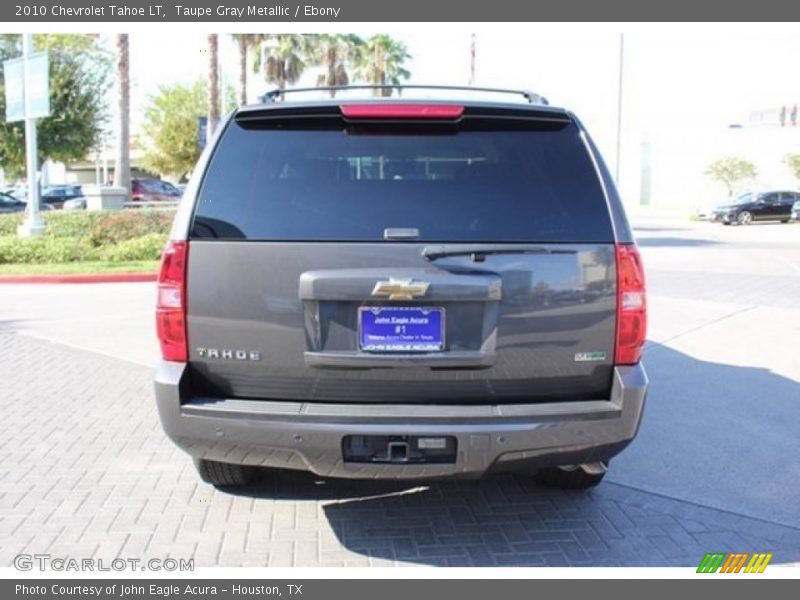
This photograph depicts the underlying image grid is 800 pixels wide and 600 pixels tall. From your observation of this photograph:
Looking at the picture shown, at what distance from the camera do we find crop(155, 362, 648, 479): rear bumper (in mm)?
3303

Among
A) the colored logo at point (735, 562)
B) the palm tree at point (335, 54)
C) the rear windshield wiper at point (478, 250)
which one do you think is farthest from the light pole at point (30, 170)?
the palm tree at point (335, 54)

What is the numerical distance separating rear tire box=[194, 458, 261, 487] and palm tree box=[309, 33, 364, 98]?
1468 inches

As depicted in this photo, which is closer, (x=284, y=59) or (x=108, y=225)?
(x=108, y=225)

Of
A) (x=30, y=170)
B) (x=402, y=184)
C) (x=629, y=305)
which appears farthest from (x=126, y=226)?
(x=629, y=305)

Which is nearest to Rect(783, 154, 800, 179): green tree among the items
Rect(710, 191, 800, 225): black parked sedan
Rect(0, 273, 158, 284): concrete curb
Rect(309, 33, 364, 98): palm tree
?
Rect(710, 191, 800, 225): black parked sedan

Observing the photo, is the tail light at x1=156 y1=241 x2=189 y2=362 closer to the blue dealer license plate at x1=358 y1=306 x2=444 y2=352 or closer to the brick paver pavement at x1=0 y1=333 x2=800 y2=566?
the blue dealer license plate at x1=358 y1=306 x2=444 y2=352

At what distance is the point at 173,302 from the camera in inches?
134

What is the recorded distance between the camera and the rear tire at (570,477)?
428 centimetres

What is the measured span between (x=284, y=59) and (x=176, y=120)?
16.0m

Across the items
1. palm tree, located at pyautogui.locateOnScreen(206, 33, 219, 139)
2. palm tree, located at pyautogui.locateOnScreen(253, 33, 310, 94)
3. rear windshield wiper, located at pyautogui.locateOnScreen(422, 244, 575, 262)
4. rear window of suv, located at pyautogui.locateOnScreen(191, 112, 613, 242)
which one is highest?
palm tree, located at pyautogui.locateOnScreen(253, 33, 310, 94)

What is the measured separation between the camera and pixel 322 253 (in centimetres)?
330

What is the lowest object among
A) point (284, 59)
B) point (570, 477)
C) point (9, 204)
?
point (570, 477)

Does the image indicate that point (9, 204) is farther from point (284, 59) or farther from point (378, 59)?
point (378, 59)

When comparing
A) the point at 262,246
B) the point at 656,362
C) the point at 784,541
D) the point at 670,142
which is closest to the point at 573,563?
the point at 784,541
